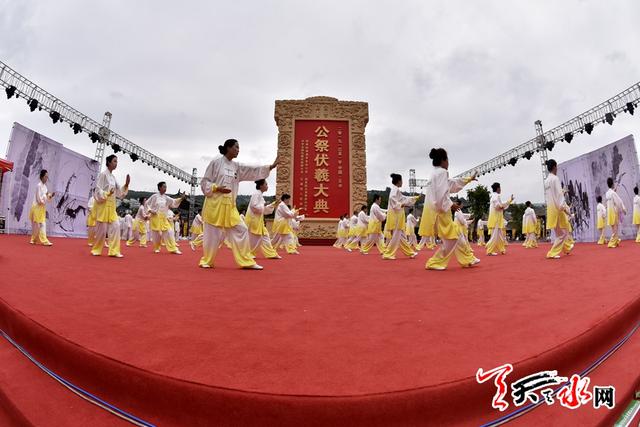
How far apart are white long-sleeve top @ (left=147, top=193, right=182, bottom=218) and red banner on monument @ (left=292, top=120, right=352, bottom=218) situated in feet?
27.9

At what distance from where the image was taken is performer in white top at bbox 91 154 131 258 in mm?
5738

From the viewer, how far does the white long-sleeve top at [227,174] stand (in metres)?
4.51

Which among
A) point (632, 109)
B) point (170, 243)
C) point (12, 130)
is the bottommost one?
point (170, 243)

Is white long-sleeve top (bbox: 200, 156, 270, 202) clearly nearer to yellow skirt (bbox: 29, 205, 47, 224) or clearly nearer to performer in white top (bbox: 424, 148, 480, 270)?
performer in white top (bbox: 424, 148, 480, 270)

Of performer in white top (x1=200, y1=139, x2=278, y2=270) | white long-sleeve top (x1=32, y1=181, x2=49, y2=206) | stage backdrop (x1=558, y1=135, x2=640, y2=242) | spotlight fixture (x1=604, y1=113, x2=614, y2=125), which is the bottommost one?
performer in white top (x1=200, y1=139, x2=278, y2=270)

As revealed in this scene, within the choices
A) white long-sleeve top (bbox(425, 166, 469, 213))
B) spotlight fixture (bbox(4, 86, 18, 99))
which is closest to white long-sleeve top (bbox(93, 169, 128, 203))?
white long-sleeve top (bbox(425, 166, 469, 213))

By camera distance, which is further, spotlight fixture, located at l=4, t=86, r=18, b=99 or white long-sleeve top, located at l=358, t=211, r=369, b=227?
white long-sleeve top, located at l=358, t=211, r=369, b=227

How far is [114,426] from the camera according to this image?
115 centimetres

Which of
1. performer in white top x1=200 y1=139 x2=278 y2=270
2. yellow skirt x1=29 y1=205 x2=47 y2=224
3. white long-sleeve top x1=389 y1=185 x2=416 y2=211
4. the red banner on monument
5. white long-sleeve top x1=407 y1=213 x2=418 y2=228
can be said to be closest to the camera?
performer in white top x1=200 y1=139 x2=278 y2=270

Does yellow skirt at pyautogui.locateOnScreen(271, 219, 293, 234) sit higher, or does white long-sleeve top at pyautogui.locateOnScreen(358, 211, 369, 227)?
white long-sleeve top at pyautogui.locateOnScreen(358, 211, 369, 227)

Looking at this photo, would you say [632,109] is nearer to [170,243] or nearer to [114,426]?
[170,243]

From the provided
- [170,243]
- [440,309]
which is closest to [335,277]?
[440,309]

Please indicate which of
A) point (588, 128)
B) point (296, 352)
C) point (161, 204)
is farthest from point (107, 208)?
point (588, 128)

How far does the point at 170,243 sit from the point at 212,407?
285 inches
